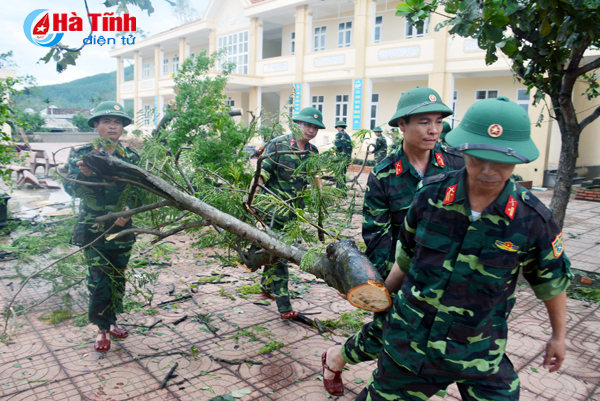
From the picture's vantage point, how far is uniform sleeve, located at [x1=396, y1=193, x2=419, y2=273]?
1.97 m

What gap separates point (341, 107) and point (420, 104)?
2026cm

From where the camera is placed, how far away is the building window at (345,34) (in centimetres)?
2173

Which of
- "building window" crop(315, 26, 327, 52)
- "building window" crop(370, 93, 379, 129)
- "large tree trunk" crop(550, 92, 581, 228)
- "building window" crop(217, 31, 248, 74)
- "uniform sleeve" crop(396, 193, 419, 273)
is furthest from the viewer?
"building window" crop(217, 31, 248, 74)

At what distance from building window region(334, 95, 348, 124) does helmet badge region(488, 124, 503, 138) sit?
20.7 m

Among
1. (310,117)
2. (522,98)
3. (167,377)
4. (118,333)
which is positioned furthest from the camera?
(522,98)

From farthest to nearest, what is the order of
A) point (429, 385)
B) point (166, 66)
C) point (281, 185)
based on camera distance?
point (166, 66) < point (281, 185) < point (429, 385)

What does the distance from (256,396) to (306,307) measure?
1.61 meters

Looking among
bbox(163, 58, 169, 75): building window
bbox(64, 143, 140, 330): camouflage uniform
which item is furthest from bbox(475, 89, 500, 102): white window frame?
bbox(163, 58, 169, 75): building window

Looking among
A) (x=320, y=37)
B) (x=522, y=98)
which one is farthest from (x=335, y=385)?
(x=320, y=37)

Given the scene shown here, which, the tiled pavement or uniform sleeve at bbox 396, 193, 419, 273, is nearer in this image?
uniform sleeve at bbox 396, 193, 419, 273

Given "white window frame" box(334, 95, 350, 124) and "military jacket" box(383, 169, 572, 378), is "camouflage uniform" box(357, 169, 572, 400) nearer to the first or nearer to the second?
"military jacket" box(383, 169, 572, 378)

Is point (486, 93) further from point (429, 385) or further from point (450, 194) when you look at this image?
point (429, 385)

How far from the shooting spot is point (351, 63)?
64.3ft

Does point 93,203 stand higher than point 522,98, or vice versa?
point 522,98
